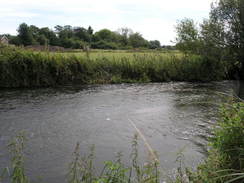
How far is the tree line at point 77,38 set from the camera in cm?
7018

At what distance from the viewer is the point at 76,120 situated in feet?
28.5

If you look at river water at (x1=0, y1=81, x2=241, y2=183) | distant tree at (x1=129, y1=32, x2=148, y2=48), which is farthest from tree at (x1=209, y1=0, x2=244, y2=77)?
distant tree at (x1=129, y1=32, x2=148, y2=48)

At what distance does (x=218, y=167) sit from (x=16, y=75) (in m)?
13.5

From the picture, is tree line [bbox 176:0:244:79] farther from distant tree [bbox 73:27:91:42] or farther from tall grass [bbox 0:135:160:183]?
distant tree [bbox 73:27:91:42]

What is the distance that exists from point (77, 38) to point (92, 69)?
71421 mm

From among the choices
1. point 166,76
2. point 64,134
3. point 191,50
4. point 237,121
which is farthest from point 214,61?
point 237,121

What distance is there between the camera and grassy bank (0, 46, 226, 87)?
14.5 meters

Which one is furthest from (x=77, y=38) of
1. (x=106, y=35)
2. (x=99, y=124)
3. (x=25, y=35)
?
(x=99, y=124)

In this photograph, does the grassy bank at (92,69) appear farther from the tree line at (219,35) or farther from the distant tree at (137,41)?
the distant tree at (137,41)

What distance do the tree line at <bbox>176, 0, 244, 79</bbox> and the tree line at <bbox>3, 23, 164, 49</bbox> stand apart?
39.8 meters

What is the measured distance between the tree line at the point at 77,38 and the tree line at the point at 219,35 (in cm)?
3976

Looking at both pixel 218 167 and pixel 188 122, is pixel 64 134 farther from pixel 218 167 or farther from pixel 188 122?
pixel 218 167

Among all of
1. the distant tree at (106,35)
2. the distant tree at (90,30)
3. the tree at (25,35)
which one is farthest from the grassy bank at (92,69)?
the distant tree at (90,30)

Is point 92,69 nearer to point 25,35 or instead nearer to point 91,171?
point 91,171
